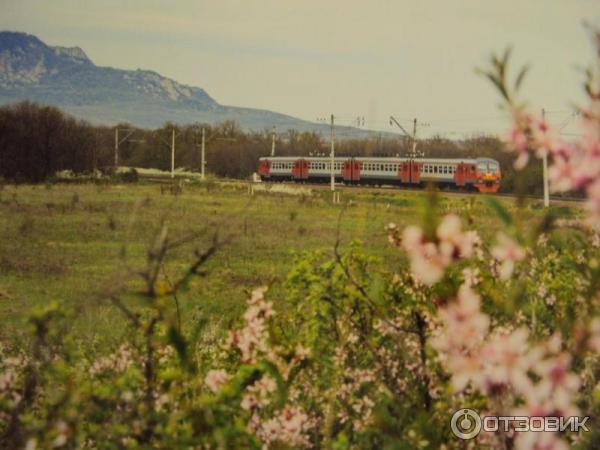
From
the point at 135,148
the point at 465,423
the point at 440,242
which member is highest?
the point at 135,148

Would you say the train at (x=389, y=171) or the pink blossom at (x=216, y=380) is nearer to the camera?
the pink blossom at (x=216, y=380)

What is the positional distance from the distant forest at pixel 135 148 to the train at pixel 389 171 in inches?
57.2

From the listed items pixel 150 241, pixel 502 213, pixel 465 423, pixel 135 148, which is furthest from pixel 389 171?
pixel 135 148

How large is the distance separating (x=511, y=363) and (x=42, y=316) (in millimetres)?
1487

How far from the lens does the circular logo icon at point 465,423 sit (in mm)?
2930

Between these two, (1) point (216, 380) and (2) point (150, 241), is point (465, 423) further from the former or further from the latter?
(2) point (150, 241)

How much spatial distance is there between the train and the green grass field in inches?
292

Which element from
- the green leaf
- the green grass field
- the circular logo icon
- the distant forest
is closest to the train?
the distant forest

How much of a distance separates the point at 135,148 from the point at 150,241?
275ft

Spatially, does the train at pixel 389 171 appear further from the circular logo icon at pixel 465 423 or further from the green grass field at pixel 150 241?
the circular logo icon at pixel 465 423

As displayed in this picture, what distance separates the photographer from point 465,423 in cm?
301

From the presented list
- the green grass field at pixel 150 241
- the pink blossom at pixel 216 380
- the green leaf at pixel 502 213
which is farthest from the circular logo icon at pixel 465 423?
the green leaf at pixel 502 213

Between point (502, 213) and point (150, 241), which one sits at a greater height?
point (502, 213)

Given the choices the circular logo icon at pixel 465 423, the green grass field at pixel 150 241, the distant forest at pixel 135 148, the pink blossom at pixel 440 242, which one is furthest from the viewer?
the distant forest at pixel 135 148
